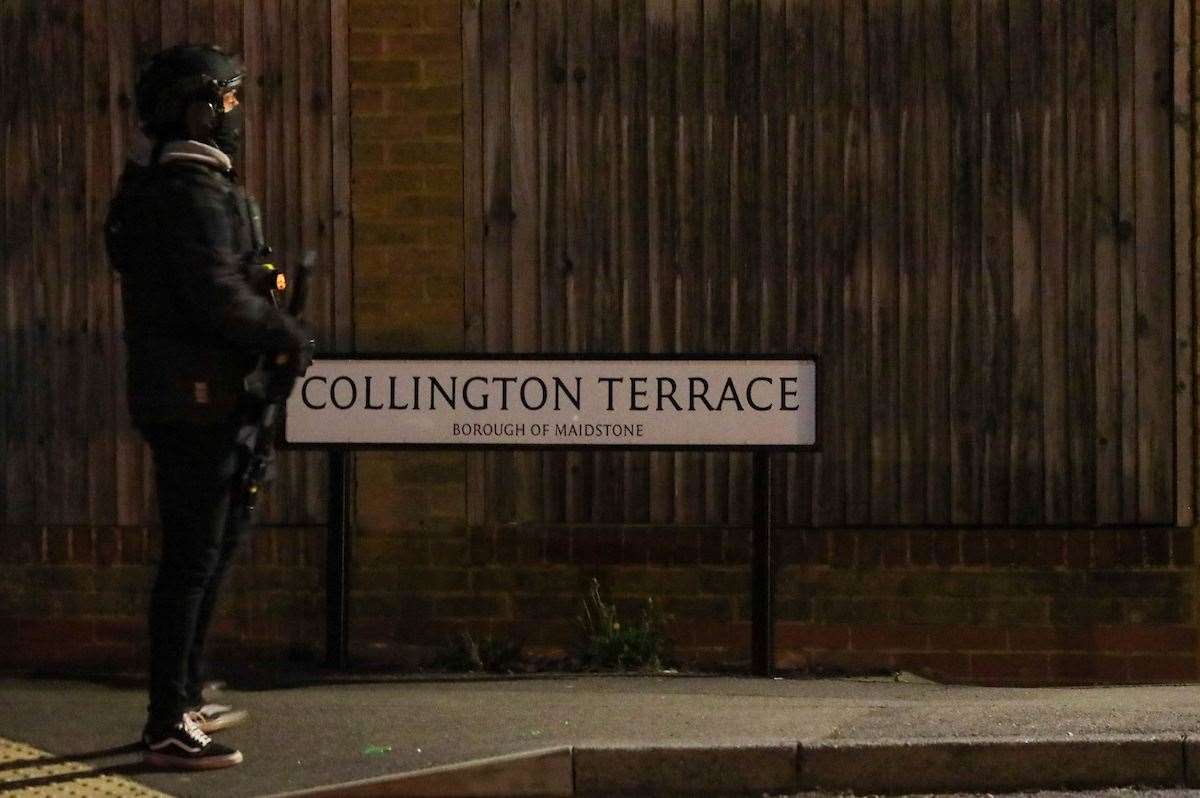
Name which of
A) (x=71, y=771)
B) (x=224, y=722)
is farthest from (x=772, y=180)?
(x=71, y=771)

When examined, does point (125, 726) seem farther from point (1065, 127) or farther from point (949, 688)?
point (1065, 127)

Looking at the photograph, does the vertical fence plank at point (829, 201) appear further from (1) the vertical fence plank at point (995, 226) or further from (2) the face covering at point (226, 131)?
(2) the face covering at point (226, 131)

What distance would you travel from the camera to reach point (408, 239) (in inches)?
305

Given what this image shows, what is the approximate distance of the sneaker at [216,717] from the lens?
18.7 feet

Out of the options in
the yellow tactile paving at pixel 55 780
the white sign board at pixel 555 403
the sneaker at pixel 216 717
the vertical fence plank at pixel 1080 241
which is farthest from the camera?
the vertical fence plank at pixel 1080 241

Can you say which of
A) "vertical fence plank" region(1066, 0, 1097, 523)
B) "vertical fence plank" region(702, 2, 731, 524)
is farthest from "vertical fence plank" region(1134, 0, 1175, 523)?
"vertical fence plank" region(702, 2, 731, 524)

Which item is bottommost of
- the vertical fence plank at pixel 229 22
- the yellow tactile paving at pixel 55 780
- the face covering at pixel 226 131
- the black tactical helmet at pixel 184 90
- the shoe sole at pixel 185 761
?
the yellow tactile paving at pixel 55 780

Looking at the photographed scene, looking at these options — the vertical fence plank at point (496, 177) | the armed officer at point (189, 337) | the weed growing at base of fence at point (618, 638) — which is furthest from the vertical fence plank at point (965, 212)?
the armed officer at point (189, 337)

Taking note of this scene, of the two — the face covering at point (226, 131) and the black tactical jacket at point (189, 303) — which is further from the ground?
the face covering at point (226, 131)

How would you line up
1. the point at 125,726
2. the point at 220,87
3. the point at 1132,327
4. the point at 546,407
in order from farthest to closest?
1. the point at 1132,327
2. the point at 546,407
3. the point at 125,726
4. the point at 220,87

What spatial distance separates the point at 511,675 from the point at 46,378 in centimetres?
237

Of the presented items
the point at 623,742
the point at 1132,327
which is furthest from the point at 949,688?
the point at 623,742

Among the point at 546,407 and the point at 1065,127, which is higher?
the point at 1065,127

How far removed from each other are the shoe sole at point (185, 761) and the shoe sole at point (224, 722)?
0.20 metres
